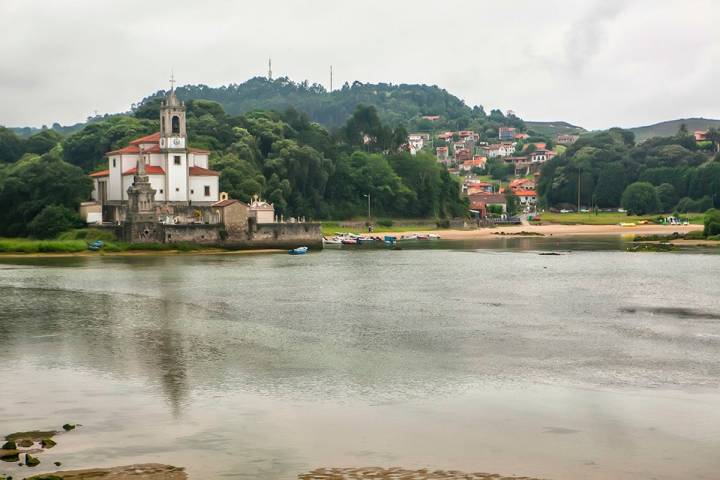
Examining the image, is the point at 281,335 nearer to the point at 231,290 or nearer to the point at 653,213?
the point at 231,290

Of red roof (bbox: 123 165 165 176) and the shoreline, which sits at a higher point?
red roof (bbox: 123 165 165 176)

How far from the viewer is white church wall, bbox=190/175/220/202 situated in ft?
268

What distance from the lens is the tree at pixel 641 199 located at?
13538cm

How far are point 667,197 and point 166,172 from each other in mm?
85015

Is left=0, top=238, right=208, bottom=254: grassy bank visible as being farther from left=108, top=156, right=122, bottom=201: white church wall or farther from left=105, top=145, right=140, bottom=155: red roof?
left=105, top=145, right=140, bottom=155: red roof

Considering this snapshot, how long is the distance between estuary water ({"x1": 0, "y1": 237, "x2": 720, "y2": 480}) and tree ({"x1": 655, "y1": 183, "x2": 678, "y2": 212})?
93103mm

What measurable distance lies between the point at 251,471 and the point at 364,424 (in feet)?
12.5

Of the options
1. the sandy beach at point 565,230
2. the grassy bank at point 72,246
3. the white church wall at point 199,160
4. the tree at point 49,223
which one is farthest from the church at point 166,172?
the sandy beach at point 565,230

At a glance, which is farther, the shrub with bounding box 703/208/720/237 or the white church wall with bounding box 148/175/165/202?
the shrub with bounding box 703/208/720/237

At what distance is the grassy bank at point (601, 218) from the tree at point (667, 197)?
471 cm

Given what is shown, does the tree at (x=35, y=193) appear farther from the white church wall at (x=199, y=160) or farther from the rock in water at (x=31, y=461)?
the rock in water at (x=31, y=461)

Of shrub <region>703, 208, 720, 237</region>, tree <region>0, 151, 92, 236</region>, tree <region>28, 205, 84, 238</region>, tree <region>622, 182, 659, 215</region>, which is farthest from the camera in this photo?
tree <region>622, 182, 659, 215</region>

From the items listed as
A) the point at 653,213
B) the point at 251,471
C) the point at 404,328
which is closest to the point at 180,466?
the point at 251,471

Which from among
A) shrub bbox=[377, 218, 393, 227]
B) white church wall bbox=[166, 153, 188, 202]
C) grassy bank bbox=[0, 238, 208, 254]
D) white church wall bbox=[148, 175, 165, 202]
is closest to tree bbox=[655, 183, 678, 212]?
shrub bbox=[377, 218, 393, 227]
